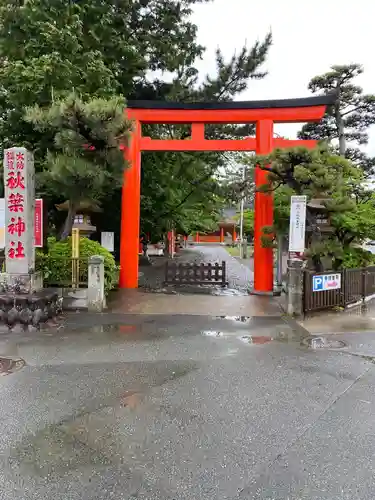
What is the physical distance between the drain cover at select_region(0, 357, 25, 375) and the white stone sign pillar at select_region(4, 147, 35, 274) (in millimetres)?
2983

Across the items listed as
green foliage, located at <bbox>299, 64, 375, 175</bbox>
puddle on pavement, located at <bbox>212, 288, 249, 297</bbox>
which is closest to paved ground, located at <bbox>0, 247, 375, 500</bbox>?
puddle on pavement, located at <bbox>212, 288, 249, 297</bbox>

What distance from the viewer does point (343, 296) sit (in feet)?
31.8

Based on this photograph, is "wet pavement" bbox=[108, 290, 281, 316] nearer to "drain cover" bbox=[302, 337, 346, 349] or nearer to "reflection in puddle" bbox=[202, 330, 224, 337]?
"reflection in puddle" bbox=[202, 330, 224, 337]

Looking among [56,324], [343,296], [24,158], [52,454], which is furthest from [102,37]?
[52,454]

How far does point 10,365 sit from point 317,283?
6.66 m

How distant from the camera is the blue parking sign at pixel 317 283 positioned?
884 cm

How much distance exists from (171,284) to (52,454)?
34.0 feet

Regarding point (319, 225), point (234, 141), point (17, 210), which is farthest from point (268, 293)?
point (17, 210)

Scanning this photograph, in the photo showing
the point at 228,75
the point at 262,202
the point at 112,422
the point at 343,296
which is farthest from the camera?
the point at 228,75

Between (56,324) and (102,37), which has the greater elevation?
(102,37)

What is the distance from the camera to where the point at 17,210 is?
8.14 meters

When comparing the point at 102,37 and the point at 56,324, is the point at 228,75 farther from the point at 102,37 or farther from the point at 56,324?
the point at 56,324

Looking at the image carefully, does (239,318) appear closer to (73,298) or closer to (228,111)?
(73,298)

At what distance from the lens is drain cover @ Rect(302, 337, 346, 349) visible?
650 centimetres
